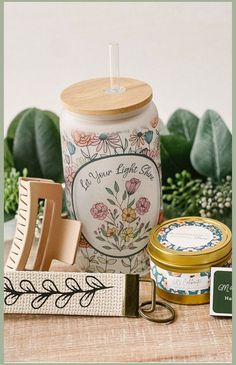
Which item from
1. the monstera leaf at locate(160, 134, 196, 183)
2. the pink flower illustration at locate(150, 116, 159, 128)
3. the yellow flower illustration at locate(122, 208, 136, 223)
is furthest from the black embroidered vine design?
the monstera leaf at locate(160, 134, 196, 183)

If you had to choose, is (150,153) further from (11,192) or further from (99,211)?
(11,192)

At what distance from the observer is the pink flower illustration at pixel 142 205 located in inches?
48.6

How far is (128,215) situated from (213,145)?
0.95 feet

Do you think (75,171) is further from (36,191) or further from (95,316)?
(95,316)

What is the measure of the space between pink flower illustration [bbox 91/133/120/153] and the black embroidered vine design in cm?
19

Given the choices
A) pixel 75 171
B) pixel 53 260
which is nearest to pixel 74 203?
pixel 75 171

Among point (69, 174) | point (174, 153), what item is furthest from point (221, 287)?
point (174, 153)

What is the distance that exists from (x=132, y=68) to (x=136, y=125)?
442mm

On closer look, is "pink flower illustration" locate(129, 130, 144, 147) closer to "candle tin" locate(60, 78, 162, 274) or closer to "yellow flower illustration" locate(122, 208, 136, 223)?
"candle tin" locate(60, 78, 162, 274)

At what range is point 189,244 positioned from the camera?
3.93 feet

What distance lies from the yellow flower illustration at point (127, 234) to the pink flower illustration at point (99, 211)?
0.13 ft

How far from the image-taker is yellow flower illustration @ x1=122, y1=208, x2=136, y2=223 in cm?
123

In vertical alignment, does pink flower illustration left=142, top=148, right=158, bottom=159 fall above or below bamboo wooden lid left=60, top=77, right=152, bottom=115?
below

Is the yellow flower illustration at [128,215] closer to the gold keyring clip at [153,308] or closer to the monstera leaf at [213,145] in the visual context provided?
the gold keyring clip at [153,308]
